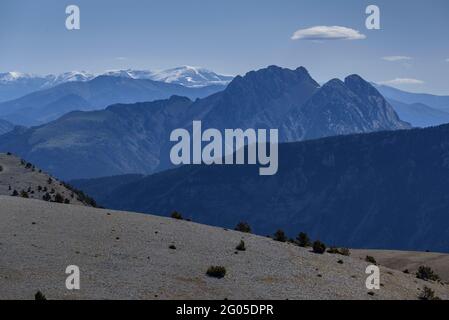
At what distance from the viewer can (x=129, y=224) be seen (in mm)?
52219

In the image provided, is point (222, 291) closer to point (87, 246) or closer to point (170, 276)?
point (170, 276)

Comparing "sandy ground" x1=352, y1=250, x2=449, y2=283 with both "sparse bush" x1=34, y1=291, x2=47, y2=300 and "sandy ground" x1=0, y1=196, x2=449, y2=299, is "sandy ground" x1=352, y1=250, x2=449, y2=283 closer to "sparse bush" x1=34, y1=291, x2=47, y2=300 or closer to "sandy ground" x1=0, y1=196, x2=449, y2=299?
"sandy ground" x1=0, y1=196, x2=449, y2=299

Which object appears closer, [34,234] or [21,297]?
[21,297]

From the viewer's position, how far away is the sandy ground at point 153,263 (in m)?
36.9

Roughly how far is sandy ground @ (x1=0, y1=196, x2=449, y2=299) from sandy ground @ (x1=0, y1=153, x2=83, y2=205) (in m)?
65.0

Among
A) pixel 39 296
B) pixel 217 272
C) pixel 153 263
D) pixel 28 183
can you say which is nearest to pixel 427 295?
pixel 217 272

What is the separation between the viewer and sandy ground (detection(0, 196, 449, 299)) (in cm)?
3691

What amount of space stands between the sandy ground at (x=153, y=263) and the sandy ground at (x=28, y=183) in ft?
213

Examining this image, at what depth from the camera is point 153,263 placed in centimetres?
4212

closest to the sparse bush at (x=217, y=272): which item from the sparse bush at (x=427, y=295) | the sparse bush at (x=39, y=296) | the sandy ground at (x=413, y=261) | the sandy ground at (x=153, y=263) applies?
the sandy ground at (x=153, y=263)

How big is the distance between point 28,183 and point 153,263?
92.3 metres

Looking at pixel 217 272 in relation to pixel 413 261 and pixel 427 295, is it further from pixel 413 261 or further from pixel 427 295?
pixel 413 261
